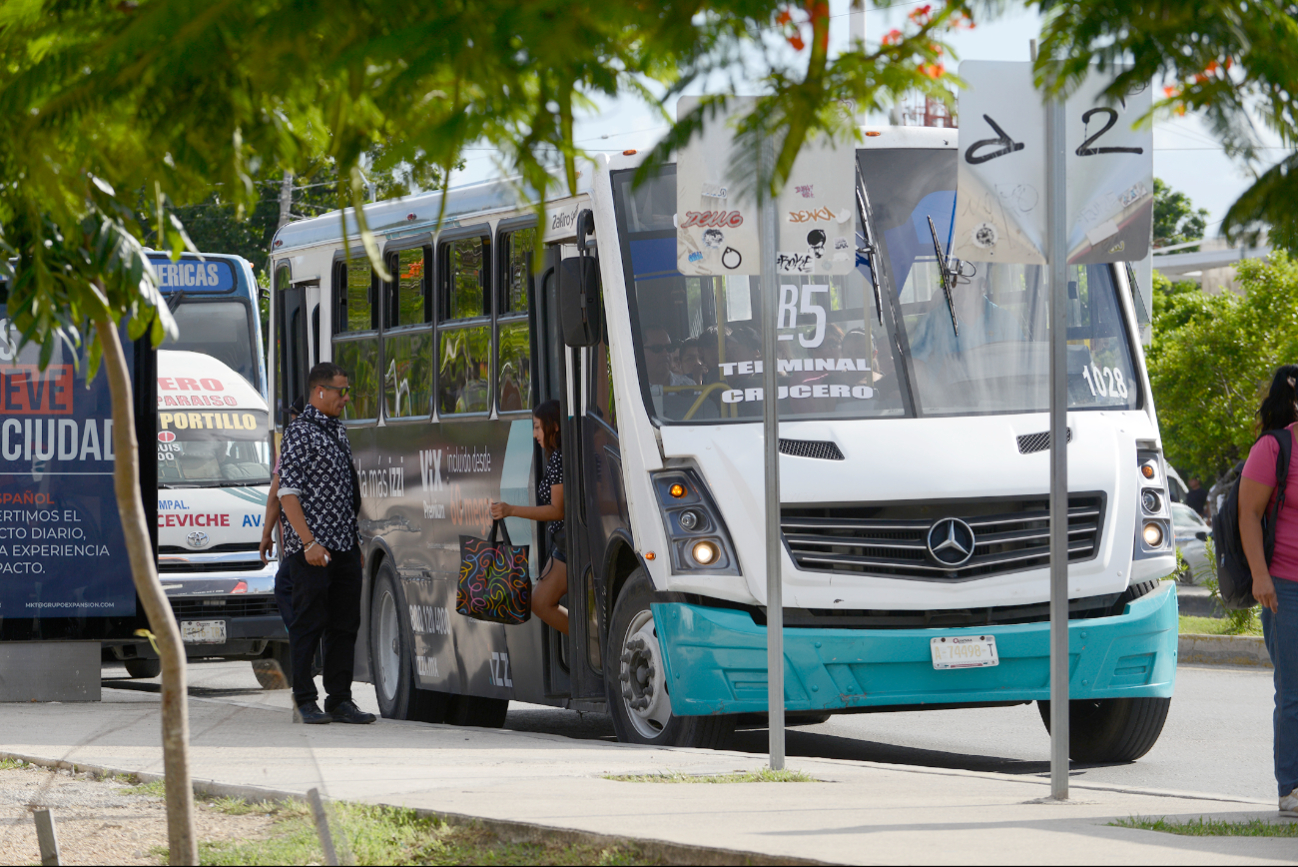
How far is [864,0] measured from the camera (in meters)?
4.25

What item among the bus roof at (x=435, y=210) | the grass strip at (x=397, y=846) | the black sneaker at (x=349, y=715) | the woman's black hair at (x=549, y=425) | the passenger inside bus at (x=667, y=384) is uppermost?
the bus roof at (x=435, y=210)

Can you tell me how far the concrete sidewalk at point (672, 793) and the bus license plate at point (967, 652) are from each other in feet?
2.07

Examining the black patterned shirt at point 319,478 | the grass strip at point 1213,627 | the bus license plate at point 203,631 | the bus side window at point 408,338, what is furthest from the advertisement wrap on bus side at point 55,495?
Answer: the grass strip at point 1213,627

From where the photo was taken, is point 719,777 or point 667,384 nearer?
point 719,777

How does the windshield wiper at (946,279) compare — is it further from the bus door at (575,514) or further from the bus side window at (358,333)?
the bus side window at (358,333)

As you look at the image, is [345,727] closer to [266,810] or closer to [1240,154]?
[266,810]

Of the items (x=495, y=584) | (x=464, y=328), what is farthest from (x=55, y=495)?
(x=495, y=584)

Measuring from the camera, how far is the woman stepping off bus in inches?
404

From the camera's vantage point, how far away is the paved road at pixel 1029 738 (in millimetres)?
9352

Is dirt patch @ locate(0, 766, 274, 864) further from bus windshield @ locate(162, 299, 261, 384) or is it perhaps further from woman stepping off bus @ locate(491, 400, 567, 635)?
bus windshield @ locate(162, 299, 261, 384)

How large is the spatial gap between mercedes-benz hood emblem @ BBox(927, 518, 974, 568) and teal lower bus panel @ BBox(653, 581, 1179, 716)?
1.09ft

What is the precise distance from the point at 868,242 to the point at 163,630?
199 inches

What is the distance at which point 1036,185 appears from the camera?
7.04 meters

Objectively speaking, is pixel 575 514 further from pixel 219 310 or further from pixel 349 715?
pixel 219 310
